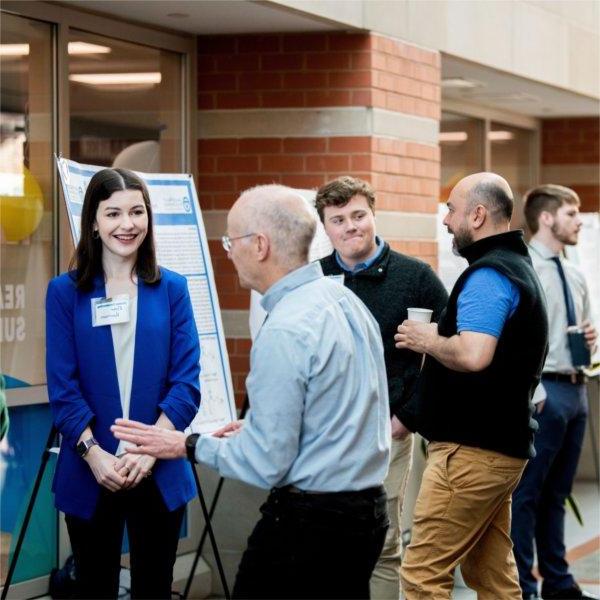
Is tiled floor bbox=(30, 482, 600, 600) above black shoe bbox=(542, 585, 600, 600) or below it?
below

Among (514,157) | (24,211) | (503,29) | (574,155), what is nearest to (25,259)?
(24,211)

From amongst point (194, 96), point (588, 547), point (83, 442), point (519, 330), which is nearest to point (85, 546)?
point (83, 442)

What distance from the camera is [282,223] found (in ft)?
11.9

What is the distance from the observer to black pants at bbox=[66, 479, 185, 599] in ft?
15.7

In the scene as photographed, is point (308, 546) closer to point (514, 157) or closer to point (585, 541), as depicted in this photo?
point (585, 541)

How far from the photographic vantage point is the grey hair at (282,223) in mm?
3617

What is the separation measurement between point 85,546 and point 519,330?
5.66 feet

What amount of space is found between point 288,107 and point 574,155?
5760 millimetres

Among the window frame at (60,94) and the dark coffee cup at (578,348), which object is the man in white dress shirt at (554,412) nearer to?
the dark coffee cup at (578,348)

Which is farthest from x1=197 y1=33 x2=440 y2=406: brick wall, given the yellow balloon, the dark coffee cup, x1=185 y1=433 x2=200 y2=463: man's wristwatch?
x1=185 y1=433 x2=200 y2=463: man's wristwatch

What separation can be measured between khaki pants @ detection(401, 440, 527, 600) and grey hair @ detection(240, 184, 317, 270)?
1.59 meters

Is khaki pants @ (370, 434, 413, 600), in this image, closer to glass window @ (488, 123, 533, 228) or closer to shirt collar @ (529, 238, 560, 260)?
shirt collar @ (529, 238, 560, 260)

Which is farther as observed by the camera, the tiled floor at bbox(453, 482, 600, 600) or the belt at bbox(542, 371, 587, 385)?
the tiled floor at bbox(453, 482, 600, 600)

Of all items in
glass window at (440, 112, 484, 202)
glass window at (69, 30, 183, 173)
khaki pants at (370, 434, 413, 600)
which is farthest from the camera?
glass window at (440, 112, 484, 202)
